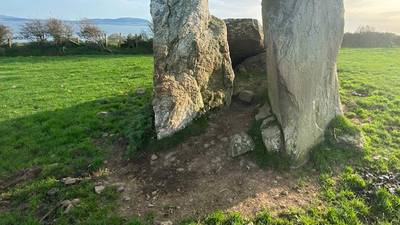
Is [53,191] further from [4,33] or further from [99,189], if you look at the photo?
[4,33]

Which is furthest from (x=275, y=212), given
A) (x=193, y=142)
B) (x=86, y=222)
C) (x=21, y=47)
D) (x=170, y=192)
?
(x=21, y=47)

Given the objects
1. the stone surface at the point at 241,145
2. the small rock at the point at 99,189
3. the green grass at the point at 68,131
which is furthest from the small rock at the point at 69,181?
the stone surface at the point at 241,145

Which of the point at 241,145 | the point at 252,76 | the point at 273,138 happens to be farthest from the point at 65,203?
the point at 252,76

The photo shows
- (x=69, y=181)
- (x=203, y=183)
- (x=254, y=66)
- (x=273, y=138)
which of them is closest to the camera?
(x=203, y=183)

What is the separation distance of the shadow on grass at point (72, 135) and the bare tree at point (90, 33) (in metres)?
25.7

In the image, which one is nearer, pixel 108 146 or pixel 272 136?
pixel 272 136

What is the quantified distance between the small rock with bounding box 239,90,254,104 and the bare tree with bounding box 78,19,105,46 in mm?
30090

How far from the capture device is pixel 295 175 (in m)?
9.34

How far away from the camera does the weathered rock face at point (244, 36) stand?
14617mm

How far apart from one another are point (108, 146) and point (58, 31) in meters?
30.8

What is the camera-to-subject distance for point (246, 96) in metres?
12.2

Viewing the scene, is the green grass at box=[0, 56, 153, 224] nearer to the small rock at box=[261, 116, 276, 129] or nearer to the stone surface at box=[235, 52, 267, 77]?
the small rock at box=[261, 116, 276, 129]

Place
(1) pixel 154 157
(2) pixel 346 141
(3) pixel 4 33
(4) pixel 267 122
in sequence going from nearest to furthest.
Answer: (1) pixel 154 157 < (2) pixel 346 141 < (4) pixel 267 122 < (3) pixel 4 33

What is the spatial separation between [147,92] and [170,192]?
8.39m
